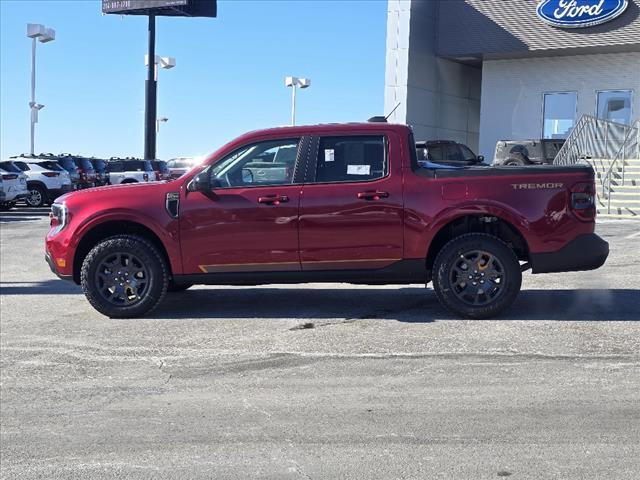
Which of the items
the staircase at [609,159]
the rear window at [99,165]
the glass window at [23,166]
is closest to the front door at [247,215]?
the staircase at [609,159]

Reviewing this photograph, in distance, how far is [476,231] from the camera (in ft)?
25.1

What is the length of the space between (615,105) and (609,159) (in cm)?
642

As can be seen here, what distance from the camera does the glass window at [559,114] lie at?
108 feet

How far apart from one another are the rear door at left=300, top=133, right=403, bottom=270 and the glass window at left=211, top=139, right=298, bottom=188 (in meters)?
0.28

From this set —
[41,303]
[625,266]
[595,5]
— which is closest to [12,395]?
[41,303]

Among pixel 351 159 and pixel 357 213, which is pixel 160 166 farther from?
pixel 357 213

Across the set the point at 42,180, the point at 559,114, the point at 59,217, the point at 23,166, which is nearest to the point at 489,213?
the point at 59,217

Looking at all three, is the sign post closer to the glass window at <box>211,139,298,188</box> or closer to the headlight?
the headlight

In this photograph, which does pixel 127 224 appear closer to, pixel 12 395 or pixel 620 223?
pixel 12 395

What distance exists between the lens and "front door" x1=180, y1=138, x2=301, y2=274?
7.45 meters

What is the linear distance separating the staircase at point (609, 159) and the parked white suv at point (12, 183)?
16712mm

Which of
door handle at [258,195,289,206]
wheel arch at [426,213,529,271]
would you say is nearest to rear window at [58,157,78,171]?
door handle at [258,195,289,206]

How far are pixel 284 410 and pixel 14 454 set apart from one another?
1.62 metres

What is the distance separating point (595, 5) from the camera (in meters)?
30.2
